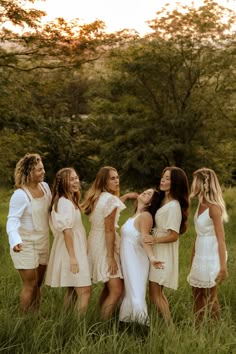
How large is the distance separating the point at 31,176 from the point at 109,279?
127 centimetres

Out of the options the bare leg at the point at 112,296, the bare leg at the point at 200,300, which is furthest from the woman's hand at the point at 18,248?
the bare leg at the point at 200,300

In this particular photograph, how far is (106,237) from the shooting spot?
5898mm

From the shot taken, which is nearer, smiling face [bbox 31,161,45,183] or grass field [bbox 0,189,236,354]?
grass field [bbox 0,189,236,354]

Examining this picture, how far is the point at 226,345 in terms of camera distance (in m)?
4.94

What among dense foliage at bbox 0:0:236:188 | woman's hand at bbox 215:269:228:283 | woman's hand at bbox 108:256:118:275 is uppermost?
dense foliage at bbox 0:0:236:188

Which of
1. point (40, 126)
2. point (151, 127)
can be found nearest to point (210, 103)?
point (151, 127)

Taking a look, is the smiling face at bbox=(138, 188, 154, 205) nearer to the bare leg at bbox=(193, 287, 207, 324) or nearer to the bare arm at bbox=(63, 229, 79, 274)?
the bare arm at bbox=(63, 229, 79, 274)

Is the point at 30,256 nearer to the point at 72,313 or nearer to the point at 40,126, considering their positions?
the point at 72,313

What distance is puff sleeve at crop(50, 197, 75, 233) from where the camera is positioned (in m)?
5.84

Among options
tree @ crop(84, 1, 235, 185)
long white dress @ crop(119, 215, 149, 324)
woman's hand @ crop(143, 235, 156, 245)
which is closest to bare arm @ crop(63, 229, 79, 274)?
long white dress @ crop(119, 215, 149, 324)

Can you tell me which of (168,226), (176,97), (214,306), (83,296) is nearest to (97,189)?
(168,226)

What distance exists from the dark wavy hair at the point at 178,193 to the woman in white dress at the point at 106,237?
338mm

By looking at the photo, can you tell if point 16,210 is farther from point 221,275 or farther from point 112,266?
point 221,275

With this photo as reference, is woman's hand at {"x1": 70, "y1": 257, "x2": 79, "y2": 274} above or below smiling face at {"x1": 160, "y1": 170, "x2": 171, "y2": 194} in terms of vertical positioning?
below
